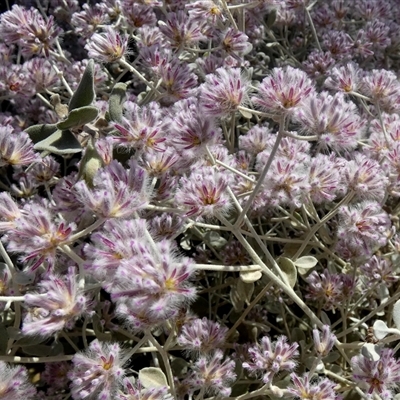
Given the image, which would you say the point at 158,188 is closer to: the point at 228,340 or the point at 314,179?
the point at 314,179

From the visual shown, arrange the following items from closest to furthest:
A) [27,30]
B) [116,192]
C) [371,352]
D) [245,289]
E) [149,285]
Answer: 1. [149,285]
2. [116,192]
3. [371,352]
4. [245,289]
5. [27,30]

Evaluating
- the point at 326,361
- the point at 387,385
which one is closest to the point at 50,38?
the point at 326,361

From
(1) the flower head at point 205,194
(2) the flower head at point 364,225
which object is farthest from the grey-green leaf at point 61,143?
(2) the flower head at point 364,225

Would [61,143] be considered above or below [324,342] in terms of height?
above

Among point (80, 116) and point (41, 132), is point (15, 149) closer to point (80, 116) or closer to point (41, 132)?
point (41, 132)

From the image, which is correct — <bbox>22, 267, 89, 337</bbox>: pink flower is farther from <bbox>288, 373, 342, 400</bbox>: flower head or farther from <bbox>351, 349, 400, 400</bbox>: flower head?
<bbox>351, 349, 400, 400</bbox>: flower head

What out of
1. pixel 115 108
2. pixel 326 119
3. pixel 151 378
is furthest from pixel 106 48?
pixel 151 378
